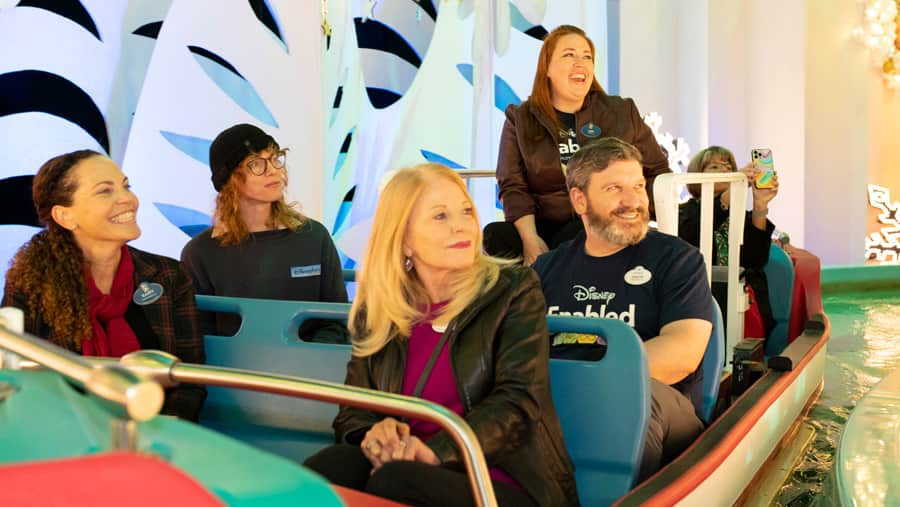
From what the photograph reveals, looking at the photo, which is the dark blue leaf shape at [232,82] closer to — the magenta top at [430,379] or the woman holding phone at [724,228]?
the woman holding phone at [724,228]

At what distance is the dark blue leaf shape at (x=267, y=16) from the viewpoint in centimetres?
436

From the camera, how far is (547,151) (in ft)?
10.5

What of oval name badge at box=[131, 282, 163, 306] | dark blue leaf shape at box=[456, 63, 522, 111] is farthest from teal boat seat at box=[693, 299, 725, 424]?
dark blue leaf shape at box=[456, 63, 522, 111]

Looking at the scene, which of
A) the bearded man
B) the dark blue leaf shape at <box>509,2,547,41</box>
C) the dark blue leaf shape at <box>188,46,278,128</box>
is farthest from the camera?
the dark blue leaf shape at <box>509,2,547,41</box>

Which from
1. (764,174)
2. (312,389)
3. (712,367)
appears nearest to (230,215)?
(712,367)

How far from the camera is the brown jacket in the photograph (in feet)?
Answer: 10.3

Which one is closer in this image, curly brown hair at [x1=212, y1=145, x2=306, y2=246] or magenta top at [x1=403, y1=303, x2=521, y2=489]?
magenta top at [x1=403, y1=303, x2=521, y2=489]

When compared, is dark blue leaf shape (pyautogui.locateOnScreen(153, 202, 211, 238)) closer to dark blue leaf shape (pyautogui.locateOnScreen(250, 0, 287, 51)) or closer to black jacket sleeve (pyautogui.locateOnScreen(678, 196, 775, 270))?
dark blue leaf shape (pyautogui.locateOnScreen(250, 0, 287, 51))

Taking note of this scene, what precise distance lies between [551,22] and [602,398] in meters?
5.74

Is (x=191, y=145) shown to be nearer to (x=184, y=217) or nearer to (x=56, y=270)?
(x=184, y=217)

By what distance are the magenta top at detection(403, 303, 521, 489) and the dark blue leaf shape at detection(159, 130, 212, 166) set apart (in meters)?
2.44

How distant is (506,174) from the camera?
3.29 meters

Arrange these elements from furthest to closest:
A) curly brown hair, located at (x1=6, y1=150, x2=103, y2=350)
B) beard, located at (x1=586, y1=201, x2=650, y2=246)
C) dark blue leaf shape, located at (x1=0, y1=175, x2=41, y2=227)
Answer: dark blue leaf shape, located at (x1=0, y1=175, x2=41, y2=227)
beard, located at (x1=586, y1=201, x2=650, y2=246)
curly brown hair, located at (x1=6, y1=150, x2=103, y2=350)

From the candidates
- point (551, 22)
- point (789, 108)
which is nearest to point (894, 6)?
point (789, 108)
